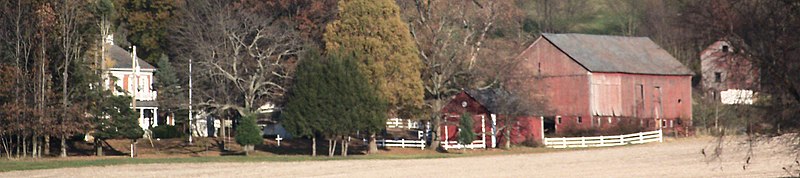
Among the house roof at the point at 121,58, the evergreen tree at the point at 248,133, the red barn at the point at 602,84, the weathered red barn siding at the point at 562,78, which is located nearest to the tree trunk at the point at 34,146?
the evergreen tree at the point at 248,133

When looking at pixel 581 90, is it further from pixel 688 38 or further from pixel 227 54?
pixel 688 38

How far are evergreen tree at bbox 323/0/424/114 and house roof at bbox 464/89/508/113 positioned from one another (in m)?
6.26

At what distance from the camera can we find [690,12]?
23.0 meters

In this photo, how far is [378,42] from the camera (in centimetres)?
6384

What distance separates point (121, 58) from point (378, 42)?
19659 mm

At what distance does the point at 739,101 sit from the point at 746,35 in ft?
4.98

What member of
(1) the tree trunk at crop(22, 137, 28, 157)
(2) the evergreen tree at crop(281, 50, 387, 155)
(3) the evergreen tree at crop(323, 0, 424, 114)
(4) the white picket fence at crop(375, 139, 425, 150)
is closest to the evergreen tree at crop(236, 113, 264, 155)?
(2) the evergreen tree at crop(281, 50, 387, 155)

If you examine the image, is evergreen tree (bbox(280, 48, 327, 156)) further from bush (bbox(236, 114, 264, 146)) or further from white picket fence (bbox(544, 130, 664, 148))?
white picket fence (bbox(544, 130, 664, 148))

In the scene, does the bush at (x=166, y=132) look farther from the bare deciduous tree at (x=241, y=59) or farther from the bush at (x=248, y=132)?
the bush at (x=248, y=132)

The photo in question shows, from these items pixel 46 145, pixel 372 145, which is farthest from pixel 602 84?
pixel 46 145

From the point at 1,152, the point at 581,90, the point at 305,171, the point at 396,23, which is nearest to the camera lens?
the point at 305,171

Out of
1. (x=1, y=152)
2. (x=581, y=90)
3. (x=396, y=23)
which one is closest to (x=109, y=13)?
(x=1, y=152)

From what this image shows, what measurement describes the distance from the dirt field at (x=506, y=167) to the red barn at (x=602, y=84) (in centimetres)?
1735

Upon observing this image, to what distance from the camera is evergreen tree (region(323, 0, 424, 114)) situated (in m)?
63.8
